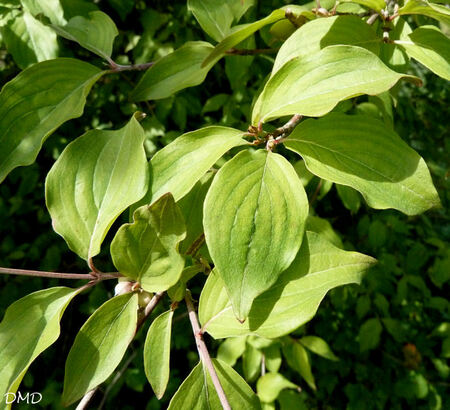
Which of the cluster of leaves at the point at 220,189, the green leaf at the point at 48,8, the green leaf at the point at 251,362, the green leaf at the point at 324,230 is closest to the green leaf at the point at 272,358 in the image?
the green leaf at the point at 251,362

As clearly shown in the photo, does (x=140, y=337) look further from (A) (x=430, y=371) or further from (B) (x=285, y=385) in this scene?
(A) (x=430, y=371)

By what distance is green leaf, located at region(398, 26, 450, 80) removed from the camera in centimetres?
69

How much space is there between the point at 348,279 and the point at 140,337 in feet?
3.99

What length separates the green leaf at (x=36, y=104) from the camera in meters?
0.71

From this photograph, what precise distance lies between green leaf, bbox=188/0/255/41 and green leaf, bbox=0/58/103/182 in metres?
0.22

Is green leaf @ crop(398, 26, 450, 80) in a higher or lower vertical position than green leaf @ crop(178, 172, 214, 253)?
higher

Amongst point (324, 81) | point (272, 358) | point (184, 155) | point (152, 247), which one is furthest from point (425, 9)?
point (272, 358)

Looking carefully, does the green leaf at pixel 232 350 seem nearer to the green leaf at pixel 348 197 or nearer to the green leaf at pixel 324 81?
the green leaf at pixel 348 197

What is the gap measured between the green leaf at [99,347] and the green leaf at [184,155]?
0.15 meters

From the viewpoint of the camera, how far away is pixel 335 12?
0.81 m

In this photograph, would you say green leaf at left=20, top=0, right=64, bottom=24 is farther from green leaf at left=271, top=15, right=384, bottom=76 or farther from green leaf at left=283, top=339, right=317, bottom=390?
green leaf at left=283, top=339, right=317, bottom=390

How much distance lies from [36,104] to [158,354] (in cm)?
44

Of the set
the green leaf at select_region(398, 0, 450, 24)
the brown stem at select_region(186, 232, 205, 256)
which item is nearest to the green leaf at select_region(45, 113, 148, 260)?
the brown stem at select_region(186, 232, 205, 256)

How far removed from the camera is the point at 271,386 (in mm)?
1126
